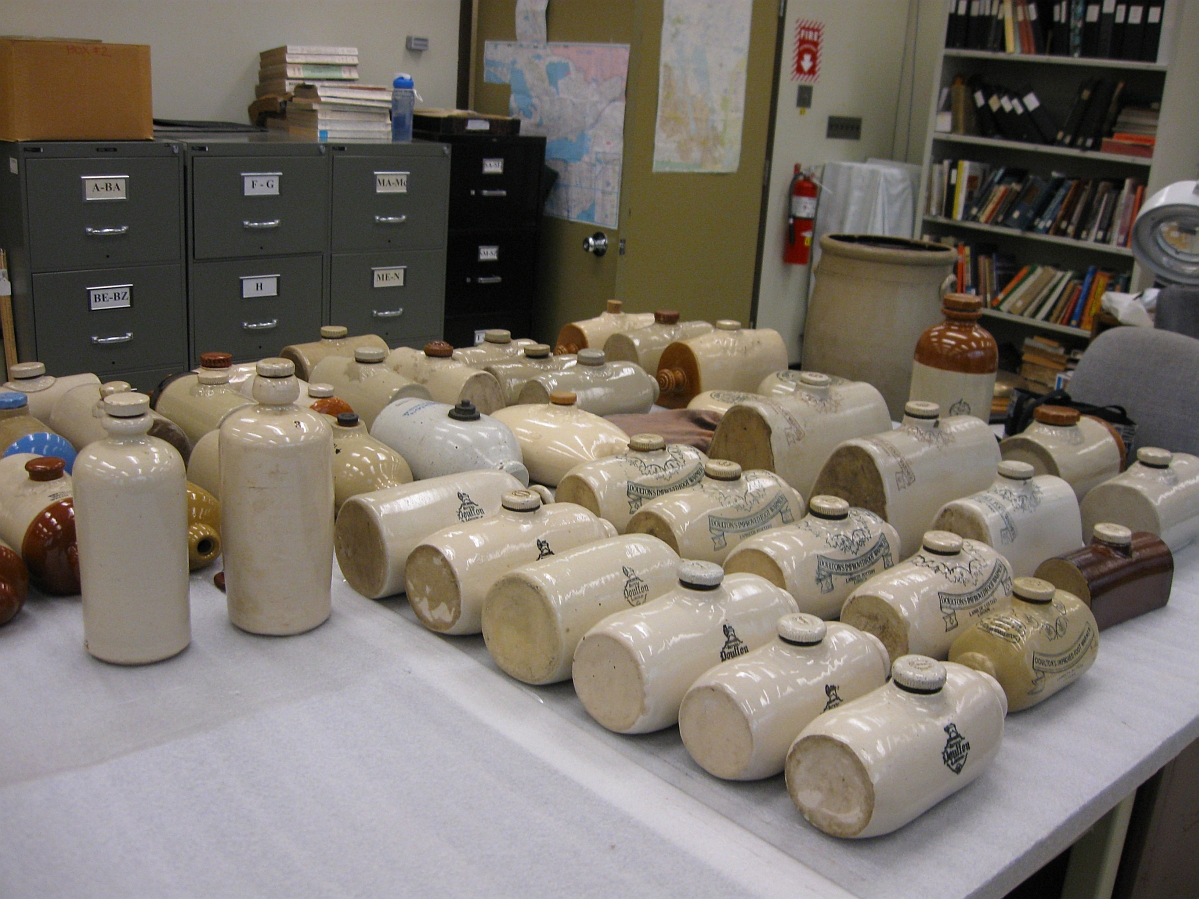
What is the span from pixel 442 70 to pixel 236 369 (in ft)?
9.92

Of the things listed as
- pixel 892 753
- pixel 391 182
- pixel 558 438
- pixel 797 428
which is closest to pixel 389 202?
pixel 391 182

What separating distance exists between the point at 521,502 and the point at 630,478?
0.26m

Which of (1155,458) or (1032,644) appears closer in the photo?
(1032,644)

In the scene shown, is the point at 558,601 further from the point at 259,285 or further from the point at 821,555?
the point at 259,285

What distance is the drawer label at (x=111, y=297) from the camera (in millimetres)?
3270

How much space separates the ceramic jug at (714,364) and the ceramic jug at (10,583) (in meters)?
1.39

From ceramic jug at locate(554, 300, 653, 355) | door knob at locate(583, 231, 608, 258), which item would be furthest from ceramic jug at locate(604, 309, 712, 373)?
door knob at locate(583, 231, 608, 258)

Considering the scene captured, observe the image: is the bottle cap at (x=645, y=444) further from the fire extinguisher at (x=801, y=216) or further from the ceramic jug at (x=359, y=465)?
the fire extinguisher at (x=801, y=216)

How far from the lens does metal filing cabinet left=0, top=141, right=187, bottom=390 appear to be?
10.2ft

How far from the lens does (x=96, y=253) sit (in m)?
3.25

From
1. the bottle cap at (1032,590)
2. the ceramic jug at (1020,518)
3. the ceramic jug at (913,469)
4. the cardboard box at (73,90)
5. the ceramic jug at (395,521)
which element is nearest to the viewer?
the bottle cap at (1032,590)

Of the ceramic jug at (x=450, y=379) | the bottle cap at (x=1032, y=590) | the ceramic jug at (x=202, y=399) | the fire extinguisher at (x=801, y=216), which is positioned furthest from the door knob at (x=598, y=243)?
the bottle cap at (x=1032, y=590)

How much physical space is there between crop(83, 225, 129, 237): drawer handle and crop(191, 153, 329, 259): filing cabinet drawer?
0.23 metres

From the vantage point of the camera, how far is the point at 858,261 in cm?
244
